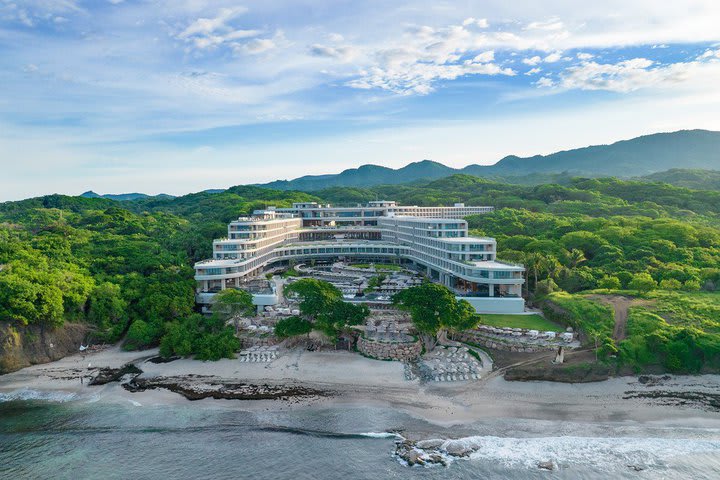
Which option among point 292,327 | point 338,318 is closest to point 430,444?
point 338,318

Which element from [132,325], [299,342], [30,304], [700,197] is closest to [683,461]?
[299,342]

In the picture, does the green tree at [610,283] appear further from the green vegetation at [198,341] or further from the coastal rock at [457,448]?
the green vegetation at [198,341]

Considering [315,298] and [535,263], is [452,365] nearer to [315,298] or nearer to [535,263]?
[315,298]

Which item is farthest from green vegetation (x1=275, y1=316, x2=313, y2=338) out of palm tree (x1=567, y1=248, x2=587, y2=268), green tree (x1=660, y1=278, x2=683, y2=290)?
green tree (x1=660, y1=278, x2=683, y2=290)

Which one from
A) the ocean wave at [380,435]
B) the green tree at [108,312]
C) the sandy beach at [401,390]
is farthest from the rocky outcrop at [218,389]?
the green tree at [108,312]

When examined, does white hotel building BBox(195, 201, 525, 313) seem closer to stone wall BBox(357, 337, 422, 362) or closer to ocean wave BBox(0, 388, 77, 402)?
stone wall BBox(357, 337, 422, 362)

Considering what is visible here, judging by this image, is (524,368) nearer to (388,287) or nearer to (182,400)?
(388,287)
